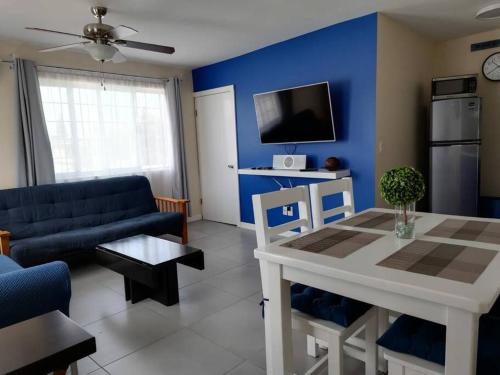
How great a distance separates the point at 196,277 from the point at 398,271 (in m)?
2.38

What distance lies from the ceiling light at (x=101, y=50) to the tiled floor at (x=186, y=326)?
1.99 metres

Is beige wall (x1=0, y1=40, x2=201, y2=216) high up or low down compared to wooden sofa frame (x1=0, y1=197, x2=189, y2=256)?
up

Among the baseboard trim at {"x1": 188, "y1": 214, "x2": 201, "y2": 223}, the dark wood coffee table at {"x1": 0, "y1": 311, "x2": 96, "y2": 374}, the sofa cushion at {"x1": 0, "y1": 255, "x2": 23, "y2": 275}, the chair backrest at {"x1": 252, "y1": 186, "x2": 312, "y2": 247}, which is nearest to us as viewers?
the dark wood coffee table at {"x1": 0, "y1": 311, "x2": 96, "y2": 374}

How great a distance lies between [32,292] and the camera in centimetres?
156

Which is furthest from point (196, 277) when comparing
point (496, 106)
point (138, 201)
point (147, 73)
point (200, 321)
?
point (496, 106)

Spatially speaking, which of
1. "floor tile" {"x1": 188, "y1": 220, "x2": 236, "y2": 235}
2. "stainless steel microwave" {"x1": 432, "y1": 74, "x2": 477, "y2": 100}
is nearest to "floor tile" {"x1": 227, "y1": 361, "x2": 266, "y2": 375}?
"floor tile" {"x1": 188, "y1": 220, "x2": 236, "y2": 235}

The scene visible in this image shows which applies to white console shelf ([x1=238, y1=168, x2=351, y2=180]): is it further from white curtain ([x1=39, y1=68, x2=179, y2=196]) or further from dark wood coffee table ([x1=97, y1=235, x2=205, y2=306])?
dark wood coffee table ([x1=97, y1=235, x2=205, y2=306])

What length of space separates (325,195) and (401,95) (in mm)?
2341

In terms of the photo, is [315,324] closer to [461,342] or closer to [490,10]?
[461,342]

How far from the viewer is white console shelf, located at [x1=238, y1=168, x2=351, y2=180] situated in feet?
11.8

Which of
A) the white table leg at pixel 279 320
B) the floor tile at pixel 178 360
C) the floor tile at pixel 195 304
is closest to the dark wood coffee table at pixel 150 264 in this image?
the floor tile at pixel 195 304

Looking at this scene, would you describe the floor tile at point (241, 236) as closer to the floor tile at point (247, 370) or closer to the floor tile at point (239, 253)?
the floor tile at point (239, 253)

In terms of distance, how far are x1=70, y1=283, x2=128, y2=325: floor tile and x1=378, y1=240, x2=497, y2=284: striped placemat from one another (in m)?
2.20

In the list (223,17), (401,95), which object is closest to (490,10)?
(401,95)
